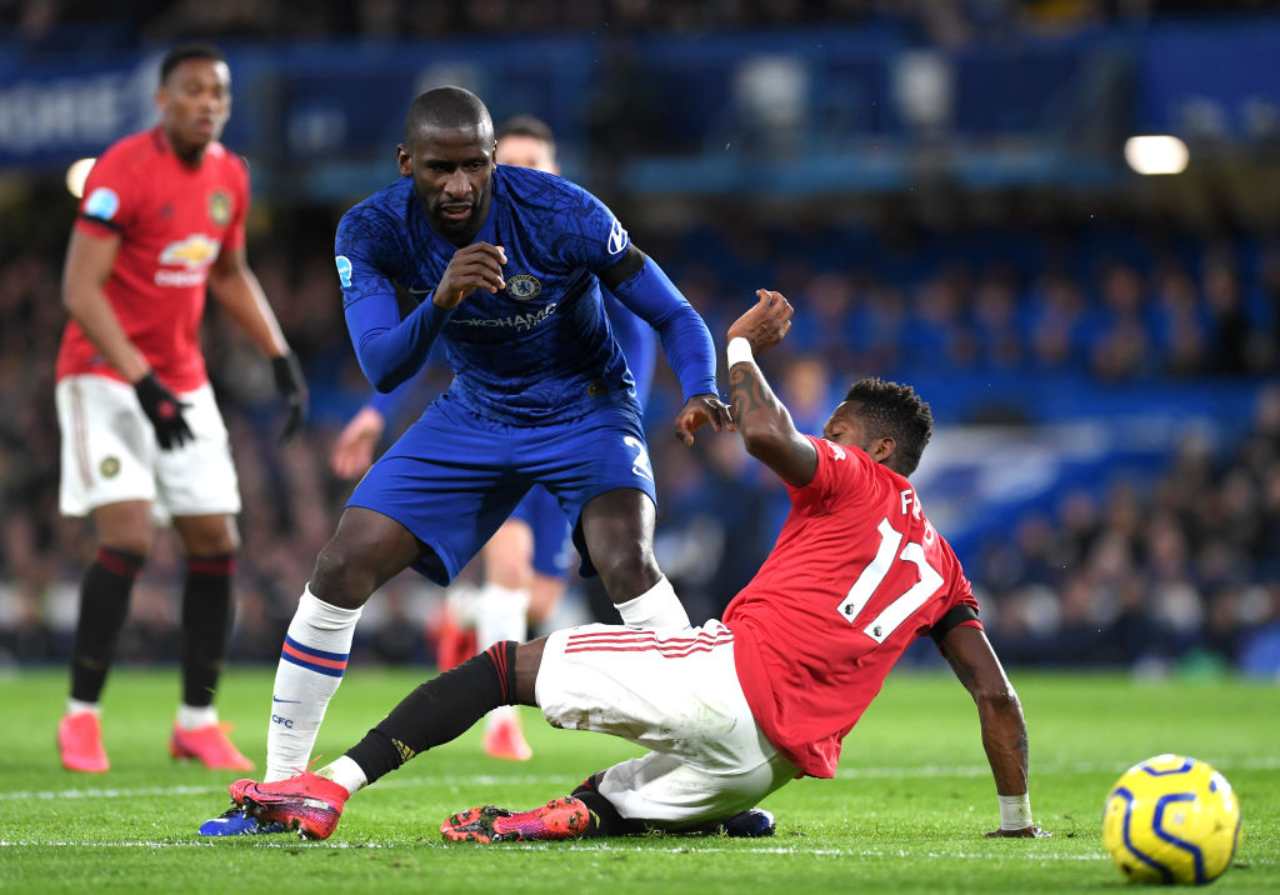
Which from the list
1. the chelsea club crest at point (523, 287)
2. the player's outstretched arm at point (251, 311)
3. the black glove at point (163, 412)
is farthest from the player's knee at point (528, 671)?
the player's outstretched arm at point (251, 311)

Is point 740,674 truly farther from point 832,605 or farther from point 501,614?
point 501,614

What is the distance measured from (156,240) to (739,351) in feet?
11.4

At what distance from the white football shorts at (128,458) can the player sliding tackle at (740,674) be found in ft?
9.33

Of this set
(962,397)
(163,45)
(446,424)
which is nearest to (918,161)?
(962,397)

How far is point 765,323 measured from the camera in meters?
5.72

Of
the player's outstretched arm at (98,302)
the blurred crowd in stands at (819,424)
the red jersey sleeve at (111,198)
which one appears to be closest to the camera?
A: the player's outstretched arm at (98,302)

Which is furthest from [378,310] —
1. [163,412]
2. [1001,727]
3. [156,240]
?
[156,240]

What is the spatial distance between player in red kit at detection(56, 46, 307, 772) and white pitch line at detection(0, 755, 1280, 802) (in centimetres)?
88

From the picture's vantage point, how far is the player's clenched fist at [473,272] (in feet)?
17.8

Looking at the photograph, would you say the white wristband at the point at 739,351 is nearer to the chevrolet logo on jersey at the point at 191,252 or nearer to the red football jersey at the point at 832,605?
the red football jersey at the point at 832,605

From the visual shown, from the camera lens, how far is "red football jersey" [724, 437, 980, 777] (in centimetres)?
542

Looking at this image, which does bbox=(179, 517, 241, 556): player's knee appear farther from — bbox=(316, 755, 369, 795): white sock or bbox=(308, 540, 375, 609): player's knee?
bbox=(316, 755, 369, 795): white sock

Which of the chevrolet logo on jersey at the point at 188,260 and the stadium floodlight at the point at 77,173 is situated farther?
the stadium floodlight at the point at 77,173

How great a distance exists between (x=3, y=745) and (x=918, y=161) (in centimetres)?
1257
